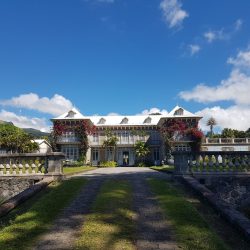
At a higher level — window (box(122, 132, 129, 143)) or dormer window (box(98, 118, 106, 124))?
dormer window (box(98, 118, 106, 124))

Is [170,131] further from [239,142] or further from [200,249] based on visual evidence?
[200,249]

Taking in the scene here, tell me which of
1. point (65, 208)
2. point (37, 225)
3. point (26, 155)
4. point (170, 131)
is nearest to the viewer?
point (37, 225)

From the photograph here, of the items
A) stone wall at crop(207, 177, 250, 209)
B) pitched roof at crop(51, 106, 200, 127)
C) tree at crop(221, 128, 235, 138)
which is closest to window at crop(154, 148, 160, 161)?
pitched roof at crop(51, 106, 200, 127)

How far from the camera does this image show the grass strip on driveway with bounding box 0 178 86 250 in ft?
20.9

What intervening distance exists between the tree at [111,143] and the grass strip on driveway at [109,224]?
149ft

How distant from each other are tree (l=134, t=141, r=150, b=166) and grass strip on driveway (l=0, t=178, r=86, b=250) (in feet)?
143

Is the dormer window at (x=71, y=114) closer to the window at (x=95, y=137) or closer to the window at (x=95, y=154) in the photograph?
the window at (x=95, y=137)

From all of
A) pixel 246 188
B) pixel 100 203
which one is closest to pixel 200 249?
pixel 100 203

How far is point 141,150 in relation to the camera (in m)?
55.0

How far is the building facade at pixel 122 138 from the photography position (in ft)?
182

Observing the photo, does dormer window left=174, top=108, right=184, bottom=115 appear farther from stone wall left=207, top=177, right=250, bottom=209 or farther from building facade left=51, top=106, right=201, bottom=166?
stone wall left=207, top=177, right=250, bottom=209

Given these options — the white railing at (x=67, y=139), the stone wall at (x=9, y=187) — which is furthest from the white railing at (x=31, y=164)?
the white railing at (x=67, y=139)

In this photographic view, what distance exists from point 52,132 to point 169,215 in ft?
160

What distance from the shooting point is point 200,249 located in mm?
5910
